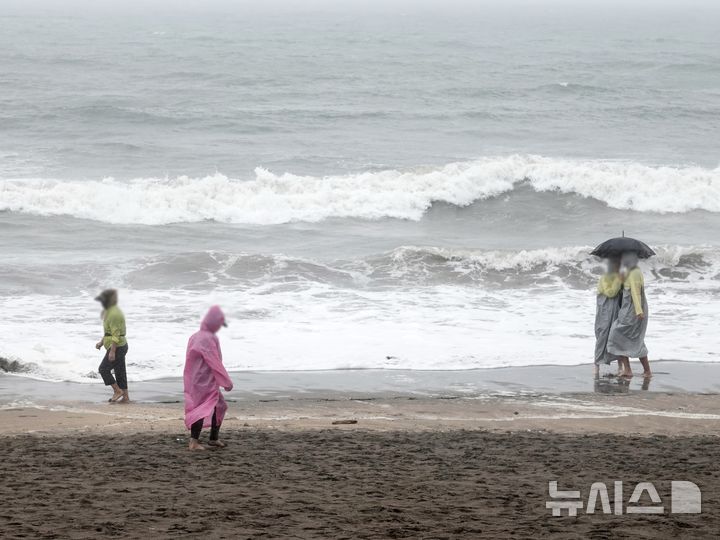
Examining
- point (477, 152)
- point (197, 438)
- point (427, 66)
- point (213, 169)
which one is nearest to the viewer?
point (197, 438)

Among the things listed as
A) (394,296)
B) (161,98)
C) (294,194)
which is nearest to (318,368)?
(394,296)

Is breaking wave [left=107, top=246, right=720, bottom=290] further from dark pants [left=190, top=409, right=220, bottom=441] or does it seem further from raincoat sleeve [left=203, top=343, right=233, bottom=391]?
raincoat sleeve [left=203, top=343, right=233, bottom=391]

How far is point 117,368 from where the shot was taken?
1063 centimetres

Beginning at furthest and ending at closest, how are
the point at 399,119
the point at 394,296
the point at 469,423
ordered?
the point at 399,119, the point at 394,296, the point at 469,423

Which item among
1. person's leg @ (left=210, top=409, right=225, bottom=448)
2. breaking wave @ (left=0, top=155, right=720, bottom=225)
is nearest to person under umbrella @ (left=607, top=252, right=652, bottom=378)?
person's leg @ (left=210, top=409, right=225, bottom=448)

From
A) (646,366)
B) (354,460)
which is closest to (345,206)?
(646,366)

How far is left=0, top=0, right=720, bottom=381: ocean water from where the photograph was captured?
14031mm

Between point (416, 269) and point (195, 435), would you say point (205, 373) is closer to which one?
point (195, 435)

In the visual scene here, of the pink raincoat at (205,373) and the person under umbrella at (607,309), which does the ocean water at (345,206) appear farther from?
the person under umbrella at (607,309)

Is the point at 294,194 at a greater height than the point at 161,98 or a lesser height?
lesser

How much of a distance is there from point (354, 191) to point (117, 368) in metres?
15.4

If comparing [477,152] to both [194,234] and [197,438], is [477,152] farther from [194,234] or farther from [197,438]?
[197,438]

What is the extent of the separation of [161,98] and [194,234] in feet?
62.3

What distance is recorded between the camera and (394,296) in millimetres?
16594
